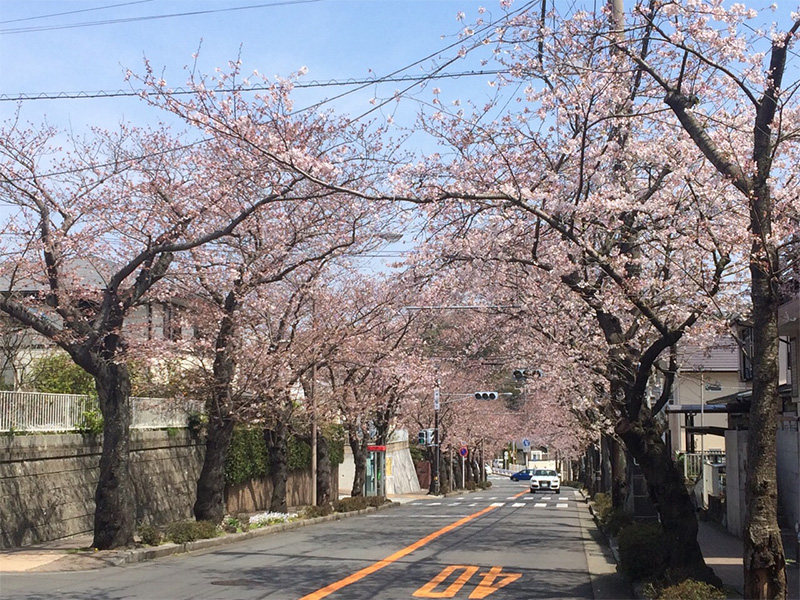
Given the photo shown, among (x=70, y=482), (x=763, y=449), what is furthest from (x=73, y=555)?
(x=763, y=449)

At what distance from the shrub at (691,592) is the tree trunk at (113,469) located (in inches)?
425

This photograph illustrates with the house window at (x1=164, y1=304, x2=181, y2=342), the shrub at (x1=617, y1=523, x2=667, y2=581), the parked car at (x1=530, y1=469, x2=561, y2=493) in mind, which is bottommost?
the parked car at (x1=530, y1=469, x2=561, y2=493)

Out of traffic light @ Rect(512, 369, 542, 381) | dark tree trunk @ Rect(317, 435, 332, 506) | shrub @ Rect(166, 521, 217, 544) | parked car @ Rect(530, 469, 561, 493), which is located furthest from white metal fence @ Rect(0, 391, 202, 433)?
parked car @ Rect(530, 469, 561, 493)

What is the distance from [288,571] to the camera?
15.0 m

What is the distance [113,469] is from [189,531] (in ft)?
8.81

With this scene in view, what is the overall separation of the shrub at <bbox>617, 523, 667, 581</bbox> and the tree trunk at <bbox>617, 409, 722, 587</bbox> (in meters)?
0.44

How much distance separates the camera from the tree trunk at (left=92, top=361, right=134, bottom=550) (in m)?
17.2

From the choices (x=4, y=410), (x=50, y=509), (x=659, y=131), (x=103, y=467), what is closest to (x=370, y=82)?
(x=659, y=131)

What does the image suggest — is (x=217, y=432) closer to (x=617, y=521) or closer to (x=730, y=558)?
(x=617, y=521)

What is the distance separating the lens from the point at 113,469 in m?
17.4

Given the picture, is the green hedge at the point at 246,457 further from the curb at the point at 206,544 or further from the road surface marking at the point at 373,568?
the road surface marking at the point at 373,568

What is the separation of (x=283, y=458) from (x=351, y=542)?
8.36 meters

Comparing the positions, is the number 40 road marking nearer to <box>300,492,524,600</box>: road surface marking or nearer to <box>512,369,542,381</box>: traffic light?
<box>300,492,524,600</box>: road surface marking

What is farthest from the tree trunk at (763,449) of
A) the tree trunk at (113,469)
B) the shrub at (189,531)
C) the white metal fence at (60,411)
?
the white metal fence at (60,411)
